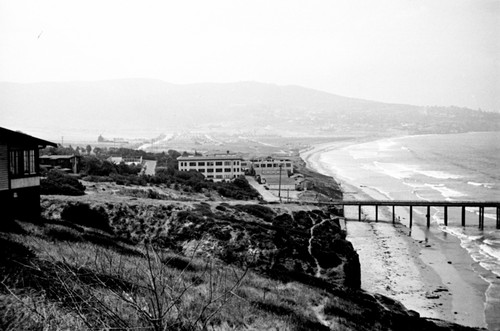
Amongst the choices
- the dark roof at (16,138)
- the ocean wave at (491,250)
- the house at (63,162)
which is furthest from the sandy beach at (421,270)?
the house at (63,162)

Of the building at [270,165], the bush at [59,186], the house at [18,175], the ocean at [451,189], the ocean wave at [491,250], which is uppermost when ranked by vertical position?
the house at [18,175]

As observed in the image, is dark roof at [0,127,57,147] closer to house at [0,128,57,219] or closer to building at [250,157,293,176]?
house at [0,128,57,219]

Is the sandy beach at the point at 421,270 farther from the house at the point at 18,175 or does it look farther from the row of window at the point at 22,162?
the row of window at the point at 22,162

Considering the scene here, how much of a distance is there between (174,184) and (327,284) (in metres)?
33.3

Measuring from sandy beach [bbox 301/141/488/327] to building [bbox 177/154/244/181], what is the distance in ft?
106

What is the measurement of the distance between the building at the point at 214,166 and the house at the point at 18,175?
54.3m

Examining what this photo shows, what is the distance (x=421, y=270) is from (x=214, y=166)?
4812cm

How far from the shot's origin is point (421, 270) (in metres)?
30.2

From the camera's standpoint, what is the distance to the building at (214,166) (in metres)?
74.1

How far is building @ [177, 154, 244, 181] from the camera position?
74.1 m

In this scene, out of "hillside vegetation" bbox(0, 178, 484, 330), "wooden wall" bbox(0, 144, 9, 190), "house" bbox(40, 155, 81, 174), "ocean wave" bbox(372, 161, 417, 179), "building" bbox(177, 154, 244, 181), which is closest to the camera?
"hillside vegetation" bbox(0, 178, 484, 330)

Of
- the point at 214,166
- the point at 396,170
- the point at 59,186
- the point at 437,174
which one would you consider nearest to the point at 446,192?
the point at 437,174

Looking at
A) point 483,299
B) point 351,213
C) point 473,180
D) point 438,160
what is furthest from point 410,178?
point 483,299

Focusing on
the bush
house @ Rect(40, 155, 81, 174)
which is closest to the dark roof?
the bush
